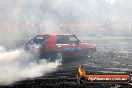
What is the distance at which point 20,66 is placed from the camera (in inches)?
467

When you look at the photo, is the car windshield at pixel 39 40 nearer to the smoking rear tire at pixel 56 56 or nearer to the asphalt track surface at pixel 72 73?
the smoking rear tire at pixel 56 56

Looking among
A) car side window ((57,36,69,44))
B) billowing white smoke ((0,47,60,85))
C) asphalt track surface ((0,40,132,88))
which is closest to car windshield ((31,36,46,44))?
car side window ((57,36,69,44))

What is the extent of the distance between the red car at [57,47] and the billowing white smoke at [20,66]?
457 millimetres

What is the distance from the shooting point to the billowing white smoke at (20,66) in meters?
10.2

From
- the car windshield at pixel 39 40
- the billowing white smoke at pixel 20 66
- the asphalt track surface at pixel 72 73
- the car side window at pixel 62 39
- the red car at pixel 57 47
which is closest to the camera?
the asphalt track surface at pixel 72 73

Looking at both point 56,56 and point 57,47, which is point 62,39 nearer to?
point 57,47

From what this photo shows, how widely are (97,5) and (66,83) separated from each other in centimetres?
2043

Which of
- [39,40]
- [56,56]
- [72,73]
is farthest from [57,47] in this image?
[72,73]

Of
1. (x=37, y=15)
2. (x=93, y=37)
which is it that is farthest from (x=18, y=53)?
(x=93, y=37)

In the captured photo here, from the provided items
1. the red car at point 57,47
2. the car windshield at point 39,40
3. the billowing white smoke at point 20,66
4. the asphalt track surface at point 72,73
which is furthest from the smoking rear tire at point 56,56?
the car windshield at point 39,40

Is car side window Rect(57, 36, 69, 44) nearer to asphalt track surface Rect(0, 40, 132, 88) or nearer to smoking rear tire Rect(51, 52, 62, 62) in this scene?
smoking rear tire Rect(51, 52, 62, 62)

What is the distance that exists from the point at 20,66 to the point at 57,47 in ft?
9.17

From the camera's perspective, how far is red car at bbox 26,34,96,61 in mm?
13867

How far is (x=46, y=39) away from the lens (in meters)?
14.3
